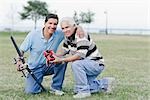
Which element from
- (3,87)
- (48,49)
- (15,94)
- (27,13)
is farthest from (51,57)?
(27,13)

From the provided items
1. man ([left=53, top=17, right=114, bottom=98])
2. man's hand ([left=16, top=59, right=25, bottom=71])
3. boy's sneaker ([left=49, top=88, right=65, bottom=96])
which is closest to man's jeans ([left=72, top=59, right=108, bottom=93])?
man ([left=53, top=17, right=114, bottom=98])

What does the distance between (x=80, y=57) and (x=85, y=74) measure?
0.28 metres

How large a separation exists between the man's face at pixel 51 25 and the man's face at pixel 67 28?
0.57 feet

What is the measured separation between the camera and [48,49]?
6.45 metres

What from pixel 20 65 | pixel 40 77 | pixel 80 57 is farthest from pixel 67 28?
pixel 40 77

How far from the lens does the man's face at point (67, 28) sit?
6036mm

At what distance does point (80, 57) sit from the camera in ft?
20.1

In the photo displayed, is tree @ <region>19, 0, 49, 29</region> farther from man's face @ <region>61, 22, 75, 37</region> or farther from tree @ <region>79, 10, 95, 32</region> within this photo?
man's face @ <region>61, 22, 75, 37</region>

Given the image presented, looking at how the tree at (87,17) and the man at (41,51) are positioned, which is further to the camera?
the tree at (87,17)

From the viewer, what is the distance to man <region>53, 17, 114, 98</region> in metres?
6.10

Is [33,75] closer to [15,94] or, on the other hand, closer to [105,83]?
[15,94]

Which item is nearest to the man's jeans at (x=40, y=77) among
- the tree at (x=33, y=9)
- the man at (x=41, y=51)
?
the man at (x=41, y=51)

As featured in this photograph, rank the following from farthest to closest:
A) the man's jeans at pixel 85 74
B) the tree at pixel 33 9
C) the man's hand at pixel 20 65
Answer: the tree at pixel 33 9
the man's hand at pixel 20 65
the man's jeans at pixel 85 74

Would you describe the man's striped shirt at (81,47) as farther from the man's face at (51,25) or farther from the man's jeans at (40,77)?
the man's jeans at (40,77)
